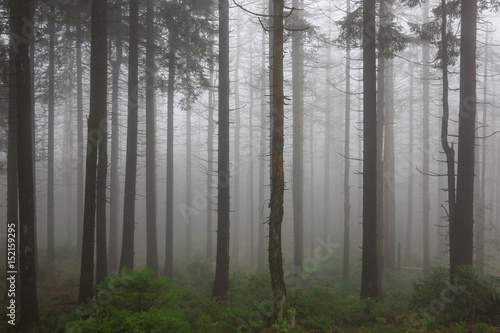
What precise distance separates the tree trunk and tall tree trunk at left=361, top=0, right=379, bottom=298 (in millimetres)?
8842

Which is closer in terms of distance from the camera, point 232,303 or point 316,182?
point 232,303

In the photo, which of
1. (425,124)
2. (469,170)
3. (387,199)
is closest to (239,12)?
(425,124)

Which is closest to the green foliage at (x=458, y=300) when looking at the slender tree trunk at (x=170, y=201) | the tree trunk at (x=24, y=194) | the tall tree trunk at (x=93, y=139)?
the tall tree trunk at (x=93, y=139)

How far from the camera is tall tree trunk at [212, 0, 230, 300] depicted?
31.5 ft

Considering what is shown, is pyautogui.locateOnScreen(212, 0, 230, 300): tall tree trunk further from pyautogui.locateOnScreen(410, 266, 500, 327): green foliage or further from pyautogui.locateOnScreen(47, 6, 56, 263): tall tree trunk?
pyautogui.locateOnScreen(47, 6, 56, 263): tall tree trunk

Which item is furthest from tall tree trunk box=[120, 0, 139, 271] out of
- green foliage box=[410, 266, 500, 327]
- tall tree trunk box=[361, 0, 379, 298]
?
green foliage box=[410, 266, 500, 327]

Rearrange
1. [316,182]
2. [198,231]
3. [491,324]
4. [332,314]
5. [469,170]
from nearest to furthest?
1. [491,324]
2. [332,314]
3. [469,170]
4. [198,231]
5. [316,182]

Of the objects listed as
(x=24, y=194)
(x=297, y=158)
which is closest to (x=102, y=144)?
(x=24, y=194)

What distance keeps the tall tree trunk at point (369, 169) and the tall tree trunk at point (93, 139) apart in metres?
7.76

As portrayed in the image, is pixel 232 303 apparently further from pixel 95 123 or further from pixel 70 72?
pixel 70 72

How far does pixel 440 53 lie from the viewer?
10281mm

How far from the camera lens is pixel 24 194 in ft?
24.9

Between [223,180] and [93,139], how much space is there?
12.7 ft

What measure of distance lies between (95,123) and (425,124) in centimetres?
1936
